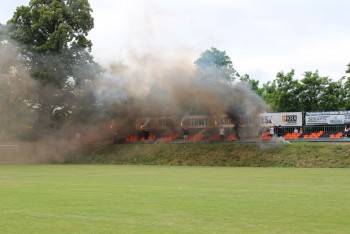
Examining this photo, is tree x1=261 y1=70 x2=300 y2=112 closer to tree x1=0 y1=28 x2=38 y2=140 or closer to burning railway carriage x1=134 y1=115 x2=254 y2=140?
burning railway carriage x1=134 y1=115 x2=254 y2=140

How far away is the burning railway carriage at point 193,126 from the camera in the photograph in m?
Answer: 48.5

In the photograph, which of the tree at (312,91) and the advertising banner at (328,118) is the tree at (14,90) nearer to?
the advertising banner at (328,118)

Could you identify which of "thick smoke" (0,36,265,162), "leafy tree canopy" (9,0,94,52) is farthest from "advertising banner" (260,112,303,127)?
"leafy tree canopy" (9,0,94,52)

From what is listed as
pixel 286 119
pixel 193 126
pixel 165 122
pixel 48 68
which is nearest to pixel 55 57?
pixel 48 68

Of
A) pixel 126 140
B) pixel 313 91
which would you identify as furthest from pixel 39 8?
pixel 313 91

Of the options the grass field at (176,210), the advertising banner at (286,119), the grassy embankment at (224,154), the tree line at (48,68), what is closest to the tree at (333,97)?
the advertising banner at (286,119)

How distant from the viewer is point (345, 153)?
39.6 m

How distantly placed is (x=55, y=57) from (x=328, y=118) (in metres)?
28.5

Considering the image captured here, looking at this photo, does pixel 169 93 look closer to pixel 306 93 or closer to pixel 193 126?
pixel 193 126

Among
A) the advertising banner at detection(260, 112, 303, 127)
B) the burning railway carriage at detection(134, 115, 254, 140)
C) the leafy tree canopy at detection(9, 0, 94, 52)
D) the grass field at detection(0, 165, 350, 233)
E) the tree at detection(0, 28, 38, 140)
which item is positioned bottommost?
the grass field at detection(0, 165, 350, 233)

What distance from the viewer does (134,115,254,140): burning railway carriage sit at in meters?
48.5

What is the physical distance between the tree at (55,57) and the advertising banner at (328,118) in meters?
22.3

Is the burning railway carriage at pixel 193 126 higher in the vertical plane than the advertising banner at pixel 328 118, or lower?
lower

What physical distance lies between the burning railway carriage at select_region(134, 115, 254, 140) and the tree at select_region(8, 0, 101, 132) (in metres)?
6.37
